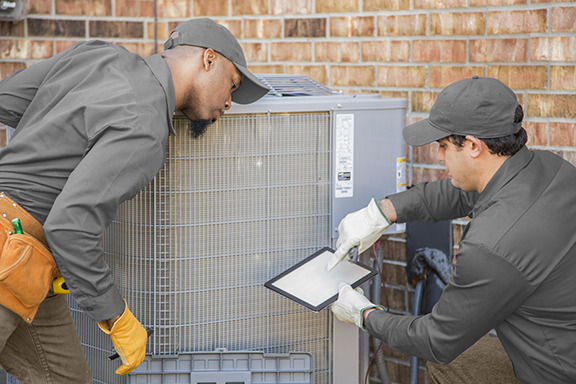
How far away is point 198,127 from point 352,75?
130 cm

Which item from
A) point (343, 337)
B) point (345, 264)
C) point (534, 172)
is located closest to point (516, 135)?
point (534, 172)

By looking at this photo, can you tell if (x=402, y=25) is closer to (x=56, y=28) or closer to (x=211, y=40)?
(x=211, y=40)

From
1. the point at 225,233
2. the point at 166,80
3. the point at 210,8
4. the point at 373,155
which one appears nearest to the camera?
the point at 166,80

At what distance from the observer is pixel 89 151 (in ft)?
5.56

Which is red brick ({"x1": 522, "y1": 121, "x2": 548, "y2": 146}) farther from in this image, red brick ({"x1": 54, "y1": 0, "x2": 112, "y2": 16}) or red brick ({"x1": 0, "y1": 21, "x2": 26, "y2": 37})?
red brick ({"x1": 0, "y1": 21, "x2": 26, "y2": 37})

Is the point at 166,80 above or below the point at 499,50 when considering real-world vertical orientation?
below

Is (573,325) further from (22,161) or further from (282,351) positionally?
(22,161)

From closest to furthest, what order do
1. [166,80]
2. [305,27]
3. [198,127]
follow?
[166,80] → [198,127] → [305,27]

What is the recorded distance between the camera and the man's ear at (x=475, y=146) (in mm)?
1910

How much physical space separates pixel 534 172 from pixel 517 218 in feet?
0.61

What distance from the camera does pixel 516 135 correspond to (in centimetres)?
192

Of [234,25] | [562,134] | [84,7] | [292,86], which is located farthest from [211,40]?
[84,7]

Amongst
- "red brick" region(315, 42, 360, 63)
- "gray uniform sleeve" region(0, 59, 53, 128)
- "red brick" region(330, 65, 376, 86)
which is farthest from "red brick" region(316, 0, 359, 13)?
"gray uniform sleeve" region(0, 59, 53, 128)

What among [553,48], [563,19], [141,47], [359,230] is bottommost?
[359,230]
